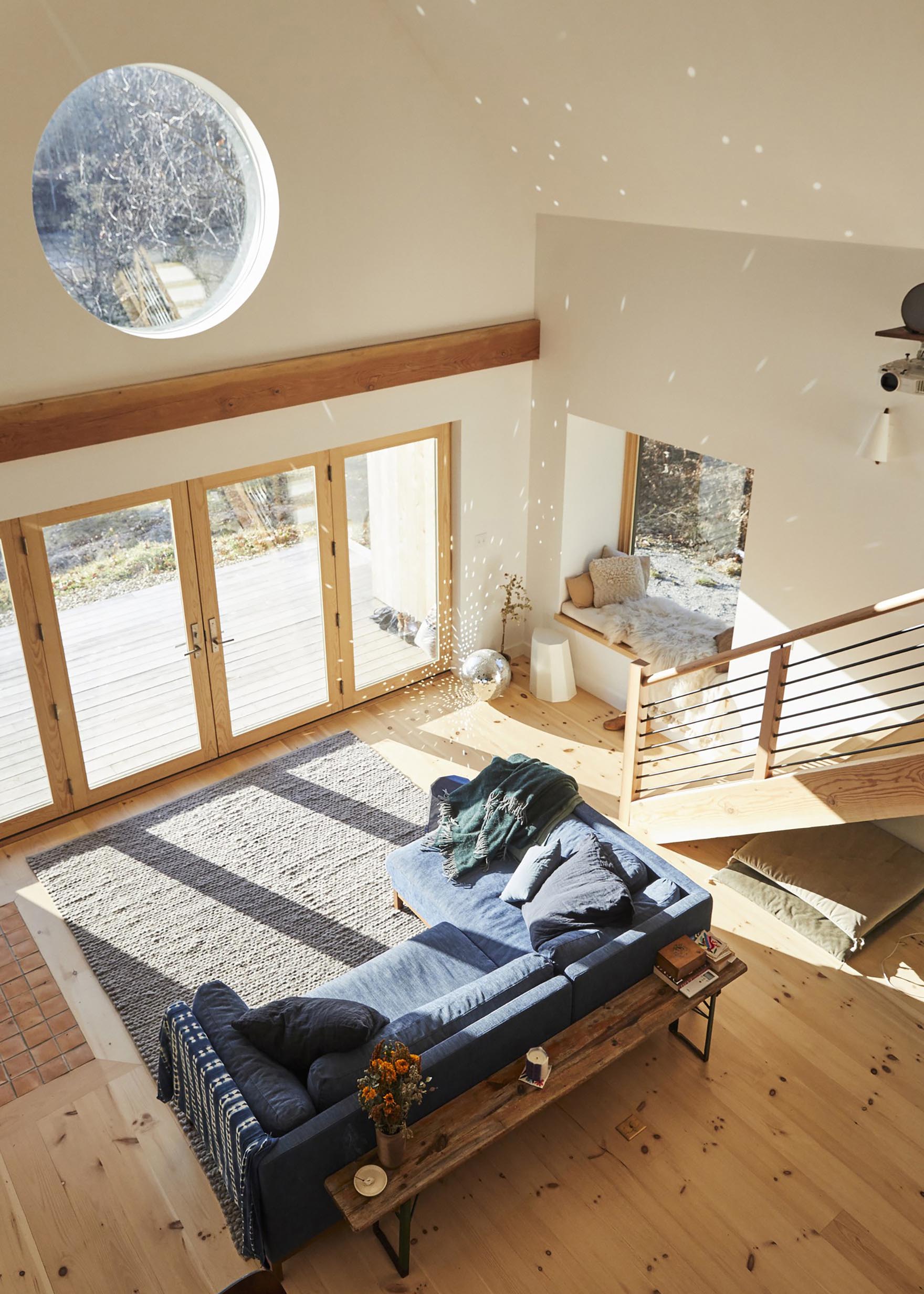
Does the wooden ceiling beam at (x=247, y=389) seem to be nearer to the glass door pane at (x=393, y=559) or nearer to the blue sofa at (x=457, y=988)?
the glass door pane at (x=393, y=559)

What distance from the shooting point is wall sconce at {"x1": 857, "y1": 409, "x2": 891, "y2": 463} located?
16.9ft

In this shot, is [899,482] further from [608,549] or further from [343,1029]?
[343,1029]

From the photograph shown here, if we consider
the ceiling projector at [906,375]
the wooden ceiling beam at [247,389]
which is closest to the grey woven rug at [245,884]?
the wooden ceiling beam at [247,389]

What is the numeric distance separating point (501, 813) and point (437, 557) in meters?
2.69

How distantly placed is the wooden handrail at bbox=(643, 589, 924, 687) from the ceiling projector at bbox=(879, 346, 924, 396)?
3.17ft

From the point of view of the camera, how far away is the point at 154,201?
17.8 feet

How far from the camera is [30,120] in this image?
4809 mm

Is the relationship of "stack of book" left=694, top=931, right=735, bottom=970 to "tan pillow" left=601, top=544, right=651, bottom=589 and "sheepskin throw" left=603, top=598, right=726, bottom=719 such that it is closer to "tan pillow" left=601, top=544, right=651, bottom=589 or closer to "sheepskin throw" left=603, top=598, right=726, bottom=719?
"sheepskin throw" left=603, top=598, right=726, bottom=719

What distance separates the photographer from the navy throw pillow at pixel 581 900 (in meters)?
A: 4.67

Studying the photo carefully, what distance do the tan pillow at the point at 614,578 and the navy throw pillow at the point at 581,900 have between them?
10.3 ft

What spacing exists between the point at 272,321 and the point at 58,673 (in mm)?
2420

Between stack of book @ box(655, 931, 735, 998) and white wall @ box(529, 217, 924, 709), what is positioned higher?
white wall @ box(529, 217, 924, 709)

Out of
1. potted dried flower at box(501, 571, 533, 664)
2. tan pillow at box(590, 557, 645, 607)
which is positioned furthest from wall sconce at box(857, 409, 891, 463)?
potted dried flower at box(501, 571, 533, 664)

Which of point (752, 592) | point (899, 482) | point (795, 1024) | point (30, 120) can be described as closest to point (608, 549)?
point (752, 592)
